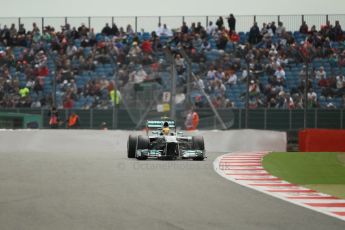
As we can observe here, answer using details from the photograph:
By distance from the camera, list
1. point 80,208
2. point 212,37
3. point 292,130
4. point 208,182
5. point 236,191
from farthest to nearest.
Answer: point 212,37
point 292,130
point 208,182
point 236,191
point 80,208

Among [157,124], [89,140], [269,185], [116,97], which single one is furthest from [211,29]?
[269,185]

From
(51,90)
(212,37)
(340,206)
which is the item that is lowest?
(340,206)

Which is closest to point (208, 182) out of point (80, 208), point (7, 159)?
point (80, 208)

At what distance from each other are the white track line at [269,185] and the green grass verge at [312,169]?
28cm

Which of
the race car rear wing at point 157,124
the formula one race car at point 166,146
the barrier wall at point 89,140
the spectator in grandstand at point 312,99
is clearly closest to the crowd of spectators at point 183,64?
the spectator in grandstand at point 312,99

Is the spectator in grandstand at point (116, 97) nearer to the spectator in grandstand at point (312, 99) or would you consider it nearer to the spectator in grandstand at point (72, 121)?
the spectator in grandstand at point (72, 121)

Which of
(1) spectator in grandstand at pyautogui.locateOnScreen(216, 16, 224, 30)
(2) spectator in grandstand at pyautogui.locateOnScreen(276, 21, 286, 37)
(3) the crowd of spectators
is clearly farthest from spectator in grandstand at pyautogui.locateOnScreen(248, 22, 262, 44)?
(1) spectator in grandstand at pyautogui.locateOnScreen(216, 16, 224, 30)

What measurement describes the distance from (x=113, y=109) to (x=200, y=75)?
107 inches

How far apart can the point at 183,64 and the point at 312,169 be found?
8.01 m

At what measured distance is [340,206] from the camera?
9.22 m

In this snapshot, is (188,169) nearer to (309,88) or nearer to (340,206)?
(340,206)

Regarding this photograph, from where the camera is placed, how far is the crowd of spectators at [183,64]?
A: 2262 cm

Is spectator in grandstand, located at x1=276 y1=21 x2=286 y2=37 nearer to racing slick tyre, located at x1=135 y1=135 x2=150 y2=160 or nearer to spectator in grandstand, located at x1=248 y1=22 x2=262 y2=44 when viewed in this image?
spectator in grandstand, located at x1=248 y1=22 x2=262 y2=44

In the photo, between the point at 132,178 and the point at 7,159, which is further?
the point at 7,159
